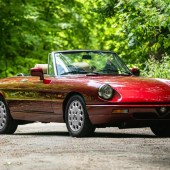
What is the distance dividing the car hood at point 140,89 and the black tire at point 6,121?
8.59ft

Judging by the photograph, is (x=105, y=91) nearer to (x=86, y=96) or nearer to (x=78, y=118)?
(x=86, y=96)

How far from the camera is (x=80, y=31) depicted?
37.6 m

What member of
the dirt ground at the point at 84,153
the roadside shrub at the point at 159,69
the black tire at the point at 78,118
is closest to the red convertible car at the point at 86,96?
the black tire at the point at 78,118

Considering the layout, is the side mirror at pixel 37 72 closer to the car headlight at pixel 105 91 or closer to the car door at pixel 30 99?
the car door at pixel 30 99

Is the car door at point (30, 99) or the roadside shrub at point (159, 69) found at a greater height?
the car door at point (30, 99)

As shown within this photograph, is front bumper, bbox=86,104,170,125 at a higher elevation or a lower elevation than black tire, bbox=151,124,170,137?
higher

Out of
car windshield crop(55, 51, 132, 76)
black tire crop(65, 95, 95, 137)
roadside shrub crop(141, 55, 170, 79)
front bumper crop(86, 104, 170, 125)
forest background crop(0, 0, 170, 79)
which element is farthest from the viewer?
roadside shrub crop(141, 55, 170, 79)

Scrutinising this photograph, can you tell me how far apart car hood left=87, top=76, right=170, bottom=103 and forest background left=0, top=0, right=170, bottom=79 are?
3877mm

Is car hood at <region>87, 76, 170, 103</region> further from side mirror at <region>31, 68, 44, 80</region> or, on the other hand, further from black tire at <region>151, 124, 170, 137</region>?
side mirror at <region>31, 68, 44, 80</region>

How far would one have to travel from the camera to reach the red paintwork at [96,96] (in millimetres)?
12742

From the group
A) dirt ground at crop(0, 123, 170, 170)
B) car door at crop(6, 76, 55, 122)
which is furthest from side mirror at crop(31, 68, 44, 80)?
dirt ground at crop(0, 123, 170, 170)

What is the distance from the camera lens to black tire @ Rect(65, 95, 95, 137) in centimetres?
1299

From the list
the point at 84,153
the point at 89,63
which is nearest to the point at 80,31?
the point at 89,63

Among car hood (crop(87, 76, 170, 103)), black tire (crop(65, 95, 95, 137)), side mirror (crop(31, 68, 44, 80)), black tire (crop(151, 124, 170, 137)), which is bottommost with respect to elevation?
black tire (crop(151, 124, 170, 137))
